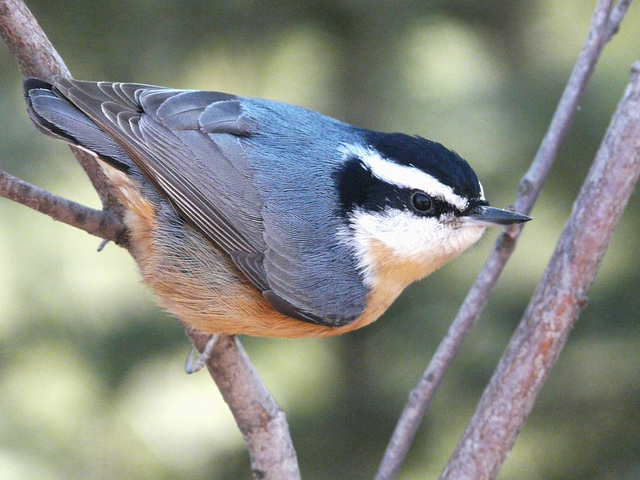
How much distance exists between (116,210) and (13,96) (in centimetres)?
122

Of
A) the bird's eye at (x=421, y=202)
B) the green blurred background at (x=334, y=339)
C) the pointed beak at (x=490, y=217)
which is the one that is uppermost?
the pointed beak at (x=490, y=217)

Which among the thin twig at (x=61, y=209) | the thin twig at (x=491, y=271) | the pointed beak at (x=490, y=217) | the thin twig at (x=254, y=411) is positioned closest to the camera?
the thin twig at (x=61, y=209)

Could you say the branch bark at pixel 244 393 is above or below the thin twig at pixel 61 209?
below

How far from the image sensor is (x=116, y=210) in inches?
68.9

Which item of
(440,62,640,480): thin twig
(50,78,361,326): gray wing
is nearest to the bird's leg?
(50,78,361,326): gray wing

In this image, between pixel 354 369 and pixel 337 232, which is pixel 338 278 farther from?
pixel 354 369

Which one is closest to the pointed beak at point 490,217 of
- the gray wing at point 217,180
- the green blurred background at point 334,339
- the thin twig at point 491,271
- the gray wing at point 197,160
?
the thin twig at point 491,271

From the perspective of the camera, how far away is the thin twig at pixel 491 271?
168cm

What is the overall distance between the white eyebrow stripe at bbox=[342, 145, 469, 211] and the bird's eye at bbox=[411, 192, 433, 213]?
15 millimetres

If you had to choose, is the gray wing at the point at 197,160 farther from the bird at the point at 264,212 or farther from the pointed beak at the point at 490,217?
the pointed beak at the point at 490,217

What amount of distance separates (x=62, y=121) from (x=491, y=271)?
0.94m

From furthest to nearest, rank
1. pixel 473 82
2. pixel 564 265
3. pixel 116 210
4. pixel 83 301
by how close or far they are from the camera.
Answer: pixel 473 82 < pixel 83 301 < pixel 116 210 < pixel 564 265

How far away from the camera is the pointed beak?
158 centimetres

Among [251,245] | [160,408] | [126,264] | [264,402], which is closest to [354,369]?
[160,408]
